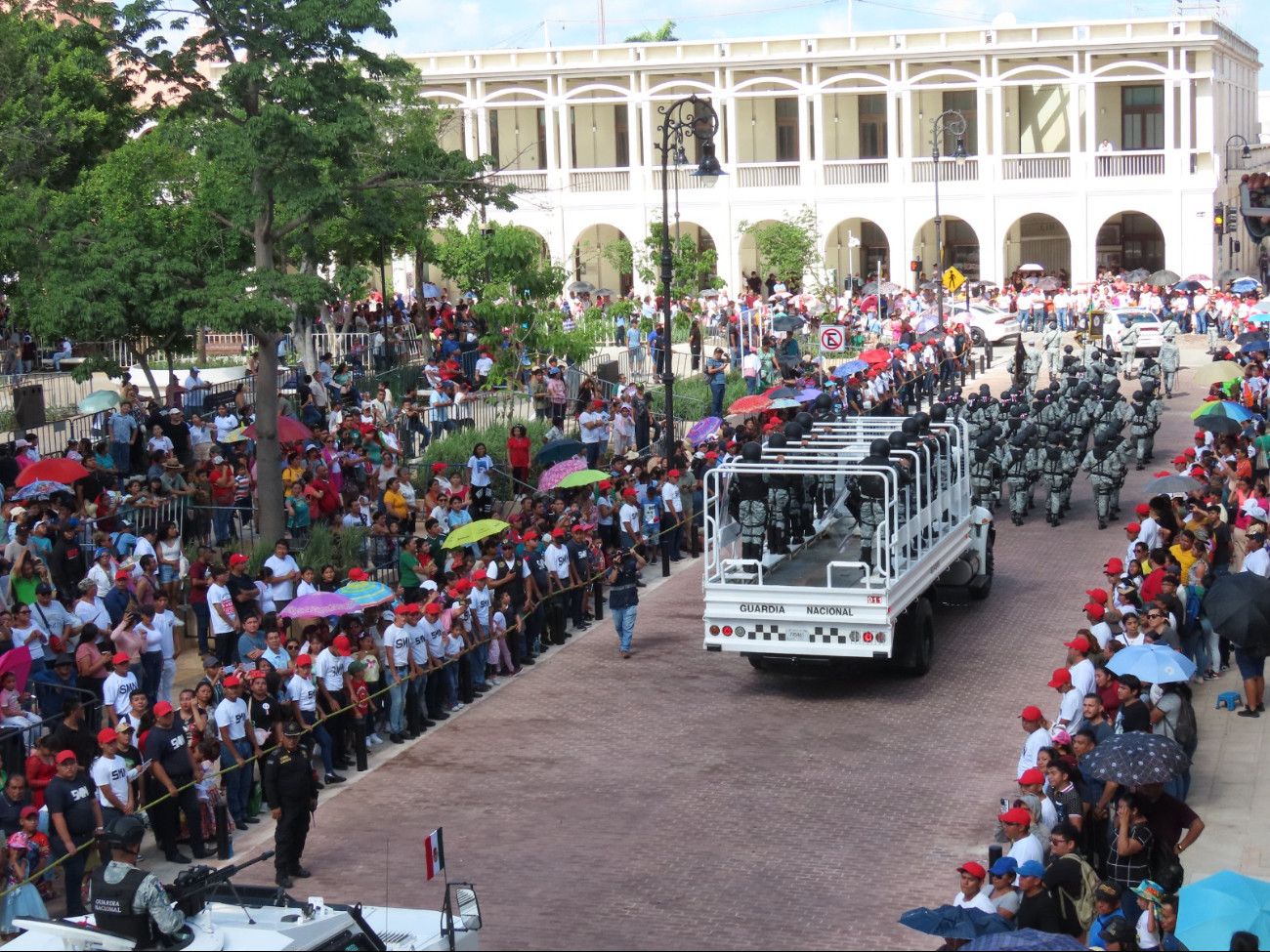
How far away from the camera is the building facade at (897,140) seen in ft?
188

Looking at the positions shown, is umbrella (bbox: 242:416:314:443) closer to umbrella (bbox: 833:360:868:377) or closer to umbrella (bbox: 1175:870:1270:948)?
umbrella (bbox: 833:360:868:377)

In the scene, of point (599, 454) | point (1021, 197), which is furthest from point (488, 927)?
point (1021, 197)

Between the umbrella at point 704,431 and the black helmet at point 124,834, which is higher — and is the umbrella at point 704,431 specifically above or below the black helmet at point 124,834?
above

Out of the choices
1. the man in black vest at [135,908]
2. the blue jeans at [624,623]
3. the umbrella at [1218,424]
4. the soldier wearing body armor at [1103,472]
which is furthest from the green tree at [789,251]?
the man in black vest at [135,908]

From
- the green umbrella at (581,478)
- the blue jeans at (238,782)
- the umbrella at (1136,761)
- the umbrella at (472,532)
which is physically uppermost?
the green umbrella at (581,478)

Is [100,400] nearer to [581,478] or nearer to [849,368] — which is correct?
[581,478]

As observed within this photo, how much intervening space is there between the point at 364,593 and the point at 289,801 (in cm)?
395

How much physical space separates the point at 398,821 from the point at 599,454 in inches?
565

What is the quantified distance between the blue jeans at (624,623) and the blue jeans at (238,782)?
5.43 metres

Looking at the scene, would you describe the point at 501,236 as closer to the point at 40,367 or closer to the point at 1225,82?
the point at 40,367

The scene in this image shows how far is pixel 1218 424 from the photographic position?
23969 mm

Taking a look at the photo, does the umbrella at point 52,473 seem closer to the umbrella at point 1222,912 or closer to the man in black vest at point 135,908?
the man in black vest at point 135,908

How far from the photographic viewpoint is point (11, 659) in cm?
1354

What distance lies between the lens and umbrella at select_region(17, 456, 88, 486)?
20.2 metres
